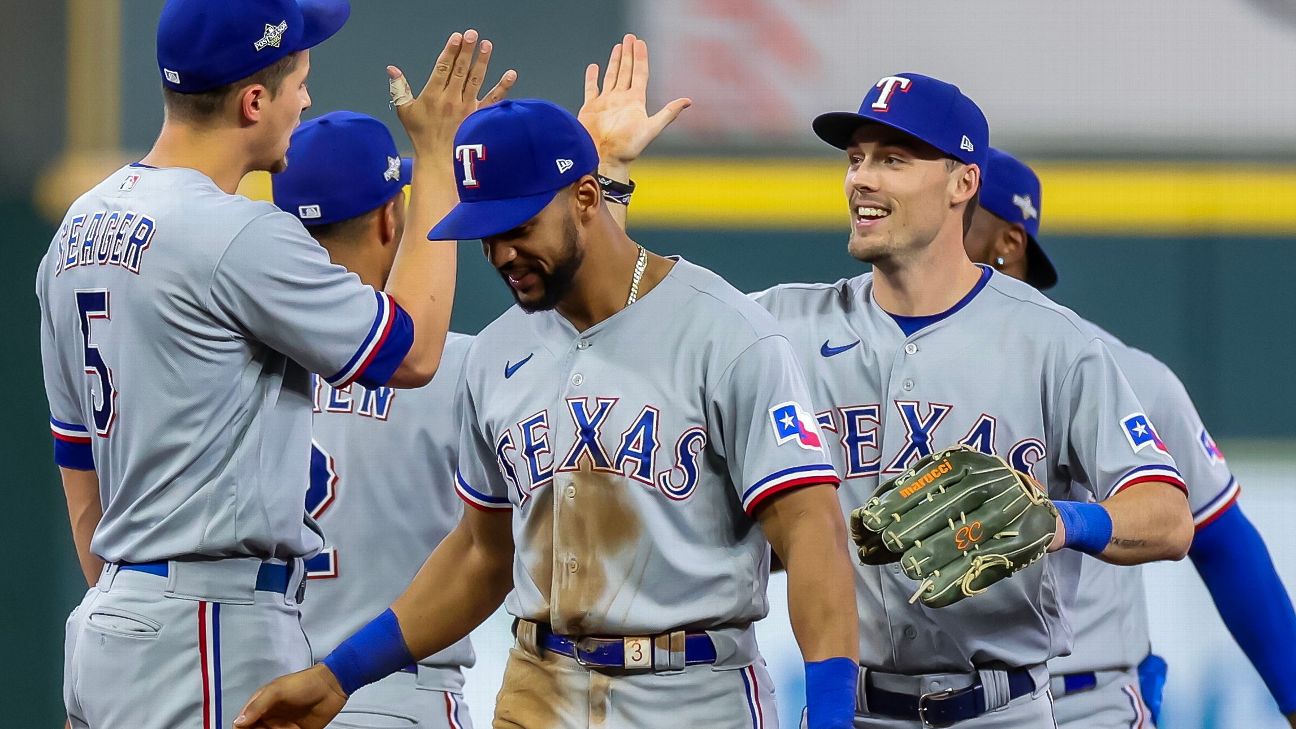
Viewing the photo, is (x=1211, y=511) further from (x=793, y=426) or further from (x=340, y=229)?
(x=340, y=229)

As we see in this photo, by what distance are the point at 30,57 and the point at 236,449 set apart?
14.5 feet

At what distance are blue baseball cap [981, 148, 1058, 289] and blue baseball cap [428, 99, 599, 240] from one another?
1.36 metres

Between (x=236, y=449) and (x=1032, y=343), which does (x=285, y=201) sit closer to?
(x=236, y=449)

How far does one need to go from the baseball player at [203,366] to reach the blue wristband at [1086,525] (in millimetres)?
995

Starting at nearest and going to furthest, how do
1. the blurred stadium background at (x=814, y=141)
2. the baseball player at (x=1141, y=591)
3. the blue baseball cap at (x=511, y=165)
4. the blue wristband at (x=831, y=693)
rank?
1. the blue wristband at (x=831, y=693)
2. the blue baseball cap at (x=511, y=165)
3. the baseball player at (x=1141, y=591)
4. the blurred stadium background at (x=814, y=141)

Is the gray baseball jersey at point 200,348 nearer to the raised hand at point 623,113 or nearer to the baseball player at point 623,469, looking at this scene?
the baseball player at point 623,469

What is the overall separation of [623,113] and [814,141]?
10.3 ft

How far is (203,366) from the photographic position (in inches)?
96.6

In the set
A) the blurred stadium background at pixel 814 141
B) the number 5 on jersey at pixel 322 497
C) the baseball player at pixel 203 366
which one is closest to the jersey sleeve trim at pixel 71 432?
the baseball player at pixel 203 366

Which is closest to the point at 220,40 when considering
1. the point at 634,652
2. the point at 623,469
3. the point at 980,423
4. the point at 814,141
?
the point at 623,469

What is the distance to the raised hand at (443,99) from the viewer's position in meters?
2.73

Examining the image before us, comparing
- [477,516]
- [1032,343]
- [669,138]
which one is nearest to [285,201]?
[477,516]

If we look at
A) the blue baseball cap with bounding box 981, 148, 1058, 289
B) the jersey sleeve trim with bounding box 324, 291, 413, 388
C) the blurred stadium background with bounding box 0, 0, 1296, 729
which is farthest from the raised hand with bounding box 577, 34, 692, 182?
the blurred stadium background with bounding box 0, 0, 1296, 729

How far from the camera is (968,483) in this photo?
254cm
